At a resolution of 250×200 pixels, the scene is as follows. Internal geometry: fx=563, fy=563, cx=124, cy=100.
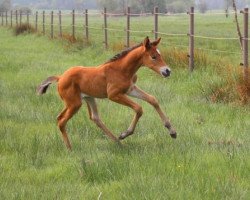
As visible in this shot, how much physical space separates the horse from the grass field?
31 cm

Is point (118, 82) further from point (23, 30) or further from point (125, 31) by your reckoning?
point (23, 30)

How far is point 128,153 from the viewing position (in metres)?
5.79

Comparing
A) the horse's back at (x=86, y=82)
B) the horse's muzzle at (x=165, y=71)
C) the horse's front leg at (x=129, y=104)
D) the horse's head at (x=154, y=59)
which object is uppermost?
the horse's head at (x=154, y=59)

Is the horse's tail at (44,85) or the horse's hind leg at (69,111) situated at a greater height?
the horse's tail at (44,85)

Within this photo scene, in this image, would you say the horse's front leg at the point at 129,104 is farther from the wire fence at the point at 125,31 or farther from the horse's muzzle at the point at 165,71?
the wire fence at the point at 125,31

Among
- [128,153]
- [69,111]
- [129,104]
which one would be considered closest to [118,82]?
[129,104]

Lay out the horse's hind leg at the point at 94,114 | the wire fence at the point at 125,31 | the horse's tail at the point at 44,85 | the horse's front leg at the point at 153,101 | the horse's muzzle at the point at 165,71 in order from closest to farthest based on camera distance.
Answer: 1. the horse's muzzle at the point at 165,71
2. the horse's front leg at the point at 153,101
3. the horse's hind leg at the point at 94,114
4. the horse's tail at the point at 44,85
5. the wire fence at the point at 125,31

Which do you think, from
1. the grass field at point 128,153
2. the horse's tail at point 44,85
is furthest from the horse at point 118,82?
the grass field at point 128,153

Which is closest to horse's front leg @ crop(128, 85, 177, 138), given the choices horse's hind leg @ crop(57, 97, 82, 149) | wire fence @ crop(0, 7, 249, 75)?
horse's hind leg @ crop(57, 97, 82, 149)

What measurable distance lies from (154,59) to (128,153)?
3.43 feet

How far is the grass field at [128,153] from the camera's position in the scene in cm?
455

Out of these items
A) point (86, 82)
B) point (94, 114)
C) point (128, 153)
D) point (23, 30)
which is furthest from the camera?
point (23, 30)

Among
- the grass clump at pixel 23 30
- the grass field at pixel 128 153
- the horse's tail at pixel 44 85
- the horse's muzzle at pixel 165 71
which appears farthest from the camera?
the grass clump at pixel 23 30

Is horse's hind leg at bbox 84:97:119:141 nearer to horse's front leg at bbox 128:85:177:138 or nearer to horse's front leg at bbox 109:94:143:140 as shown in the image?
horse's front leg at bbox 109:94:143:140
